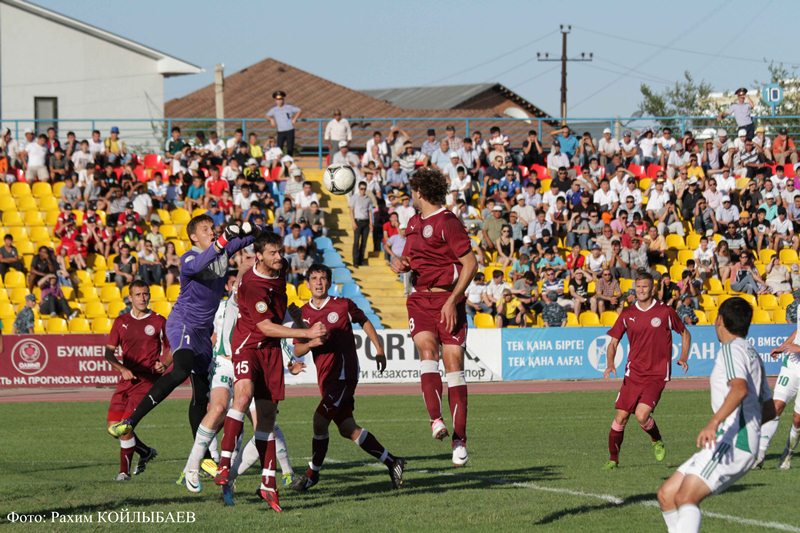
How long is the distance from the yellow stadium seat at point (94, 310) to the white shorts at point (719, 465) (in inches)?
838

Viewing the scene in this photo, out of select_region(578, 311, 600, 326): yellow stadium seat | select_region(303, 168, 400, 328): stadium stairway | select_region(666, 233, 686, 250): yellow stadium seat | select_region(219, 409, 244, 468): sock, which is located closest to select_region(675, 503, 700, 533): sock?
select_region(219, 409, 244, 468): sock

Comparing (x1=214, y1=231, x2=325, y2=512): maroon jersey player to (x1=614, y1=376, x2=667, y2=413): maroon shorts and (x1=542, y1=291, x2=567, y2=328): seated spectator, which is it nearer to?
(x1=614, y1=376, x2=667, y2=413): maroon shorts

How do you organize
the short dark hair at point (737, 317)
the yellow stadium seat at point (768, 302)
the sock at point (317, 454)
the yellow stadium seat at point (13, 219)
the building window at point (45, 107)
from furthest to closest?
the building window at point (45, 107) < the yellow stadium seat at point (13, 219) < the yellow stadium seat at point (768, 302) < the sock at point (317, 454) < the short dark hair at point (737, 317)

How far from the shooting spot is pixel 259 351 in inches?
392

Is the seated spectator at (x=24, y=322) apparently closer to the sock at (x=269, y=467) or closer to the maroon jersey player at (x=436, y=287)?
the sock at (x=269, y=467)

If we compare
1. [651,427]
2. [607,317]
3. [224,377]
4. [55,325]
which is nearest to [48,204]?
[55,325]

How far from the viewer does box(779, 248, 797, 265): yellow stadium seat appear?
30.1m

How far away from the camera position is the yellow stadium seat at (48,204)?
29.8 meters

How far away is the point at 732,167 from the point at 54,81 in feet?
85.9

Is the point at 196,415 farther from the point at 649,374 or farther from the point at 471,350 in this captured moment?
the point at 471,350

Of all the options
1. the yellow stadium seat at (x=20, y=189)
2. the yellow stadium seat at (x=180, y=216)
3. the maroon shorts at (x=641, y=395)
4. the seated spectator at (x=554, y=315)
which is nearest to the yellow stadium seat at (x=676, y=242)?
the seated spectator at (x=554, y=315)

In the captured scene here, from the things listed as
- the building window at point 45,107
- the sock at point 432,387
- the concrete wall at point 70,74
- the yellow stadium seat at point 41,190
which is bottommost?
the sock at point 432,387

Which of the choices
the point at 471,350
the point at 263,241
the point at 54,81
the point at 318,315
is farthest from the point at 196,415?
the point at 54,81

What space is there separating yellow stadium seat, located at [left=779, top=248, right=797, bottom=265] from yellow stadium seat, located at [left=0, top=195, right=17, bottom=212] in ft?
65.4
